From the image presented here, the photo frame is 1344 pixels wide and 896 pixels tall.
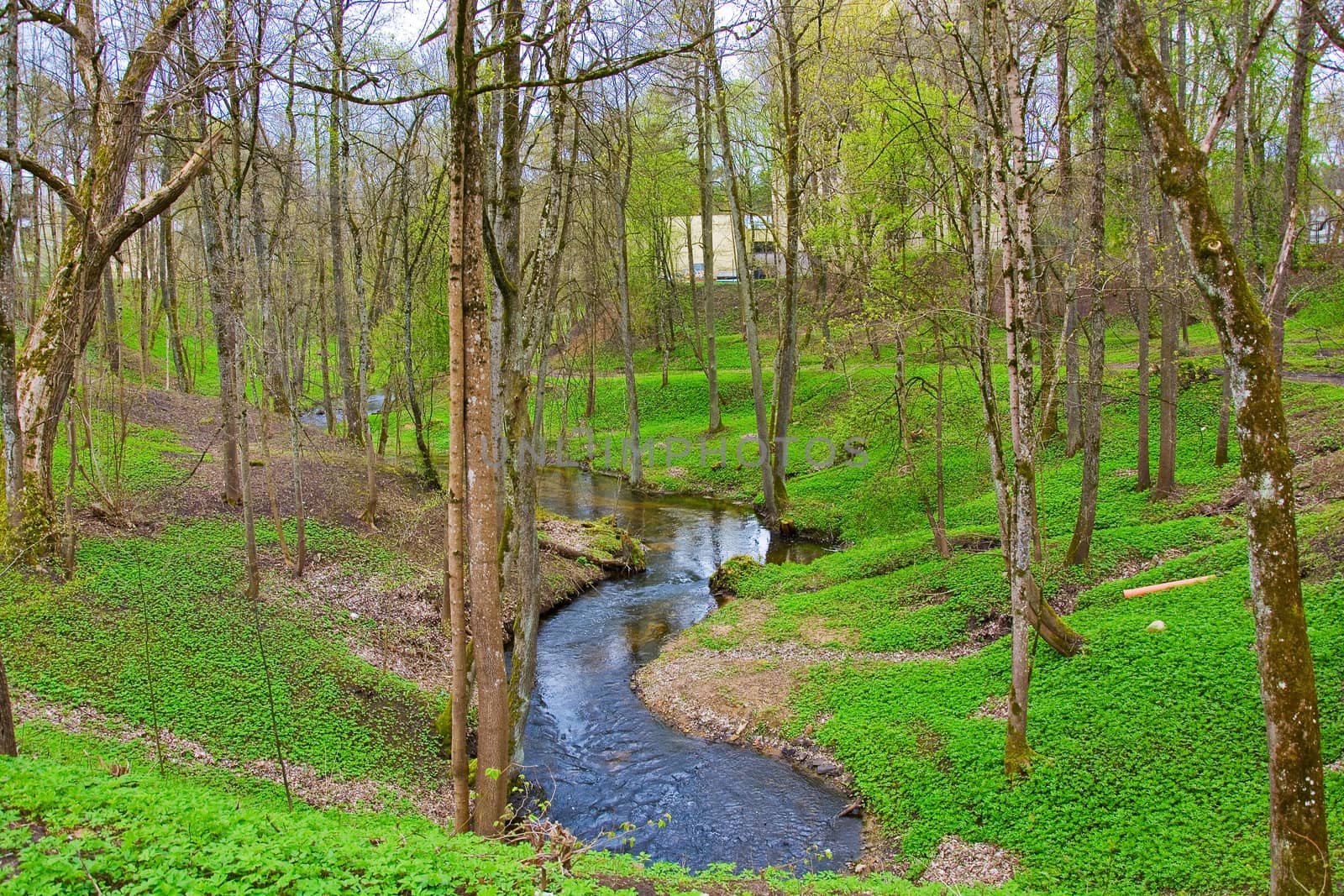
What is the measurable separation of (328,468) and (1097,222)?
16413mm

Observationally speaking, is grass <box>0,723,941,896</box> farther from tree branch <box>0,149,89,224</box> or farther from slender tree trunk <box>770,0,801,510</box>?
slender tree trunk <box>770,0,801,510</box>

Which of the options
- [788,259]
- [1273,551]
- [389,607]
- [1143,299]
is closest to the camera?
[1273,551]

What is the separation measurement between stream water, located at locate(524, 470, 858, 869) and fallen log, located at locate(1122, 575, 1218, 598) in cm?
526

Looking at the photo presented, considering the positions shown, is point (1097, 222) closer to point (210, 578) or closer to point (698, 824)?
point (698, 824)

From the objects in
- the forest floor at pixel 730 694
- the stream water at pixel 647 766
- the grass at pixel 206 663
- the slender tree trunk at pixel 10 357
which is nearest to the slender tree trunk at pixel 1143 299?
the forest floor at pixel 730 694

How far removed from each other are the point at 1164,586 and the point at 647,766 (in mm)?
7445

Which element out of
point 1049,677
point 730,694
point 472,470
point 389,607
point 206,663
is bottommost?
point 730,694

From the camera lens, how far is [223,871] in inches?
179

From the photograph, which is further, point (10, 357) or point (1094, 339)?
point (1094, 339)

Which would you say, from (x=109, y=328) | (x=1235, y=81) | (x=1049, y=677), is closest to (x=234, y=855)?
(x=1235, y=81)

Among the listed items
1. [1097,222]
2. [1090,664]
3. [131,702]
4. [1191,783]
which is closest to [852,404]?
[1097,222]

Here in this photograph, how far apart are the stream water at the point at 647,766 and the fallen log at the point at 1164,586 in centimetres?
526

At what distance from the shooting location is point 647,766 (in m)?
10.3

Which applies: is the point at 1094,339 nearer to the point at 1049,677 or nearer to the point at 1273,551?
the point at 1049,677
